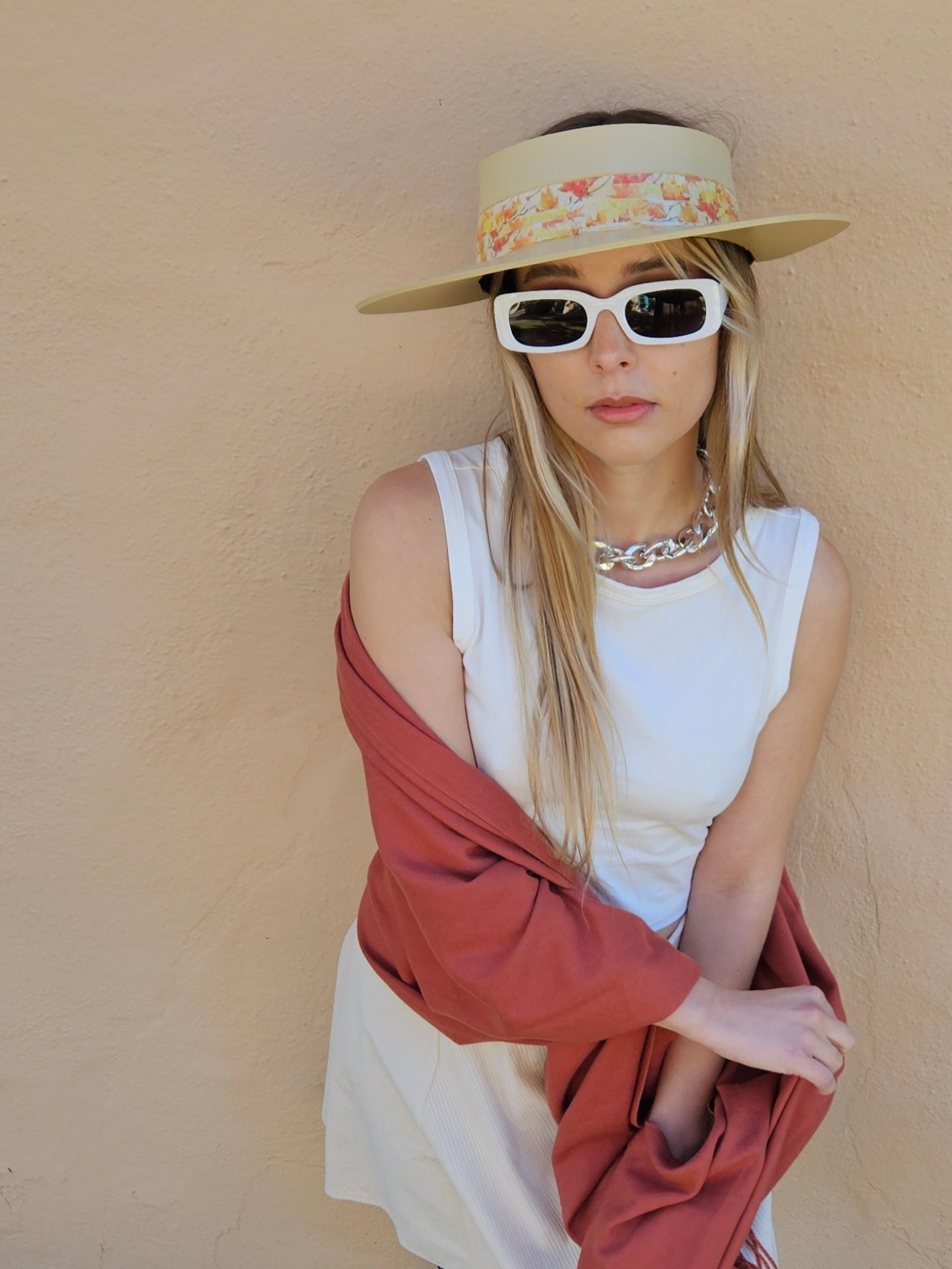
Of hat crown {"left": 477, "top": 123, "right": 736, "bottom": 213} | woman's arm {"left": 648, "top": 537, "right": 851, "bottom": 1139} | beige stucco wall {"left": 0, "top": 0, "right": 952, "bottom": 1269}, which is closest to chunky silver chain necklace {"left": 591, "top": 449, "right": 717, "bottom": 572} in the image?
woman's arm {"left": 648, "top": 537, "right": 851, "bottom": 1139}

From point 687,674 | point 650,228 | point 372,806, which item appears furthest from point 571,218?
point 372,806

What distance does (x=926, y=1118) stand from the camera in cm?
181

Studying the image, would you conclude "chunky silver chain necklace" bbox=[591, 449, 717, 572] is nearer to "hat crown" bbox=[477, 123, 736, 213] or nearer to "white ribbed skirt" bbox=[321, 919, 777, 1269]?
"hat crown" bbox=[477, 123, 736, 213]

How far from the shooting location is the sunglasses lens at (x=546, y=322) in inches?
50.0

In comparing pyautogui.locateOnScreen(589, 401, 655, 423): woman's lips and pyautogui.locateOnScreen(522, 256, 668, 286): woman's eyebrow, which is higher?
pyautogui.locateOnScreen(522, 256, 668, 286): woman's eyebrow

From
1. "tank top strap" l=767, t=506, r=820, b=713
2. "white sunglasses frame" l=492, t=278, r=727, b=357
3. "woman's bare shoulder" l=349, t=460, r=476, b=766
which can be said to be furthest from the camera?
"tank top strap" l=767, t=506, r=820, b=713

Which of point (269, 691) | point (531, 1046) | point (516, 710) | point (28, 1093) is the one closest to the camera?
point (516, 710)

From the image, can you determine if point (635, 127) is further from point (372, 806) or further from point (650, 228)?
point (372, 806)

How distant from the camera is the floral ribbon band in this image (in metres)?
1.25

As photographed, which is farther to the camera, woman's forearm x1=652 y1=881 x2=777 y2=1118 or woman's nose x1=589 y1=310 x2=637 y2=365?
woman's forearm x1=652 y1=881 x2=777 y2=1118

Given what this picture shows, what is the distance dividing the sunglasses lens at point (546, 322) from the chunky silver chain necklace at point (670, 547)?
0.91 feet

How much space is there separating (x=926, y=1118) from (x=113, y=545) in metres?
1.54

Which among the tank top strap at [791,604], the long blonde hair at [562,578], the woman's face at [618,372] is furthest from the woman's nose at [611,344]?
the tank top strap at [791,604]

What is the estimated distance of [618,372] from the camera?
127 cm
